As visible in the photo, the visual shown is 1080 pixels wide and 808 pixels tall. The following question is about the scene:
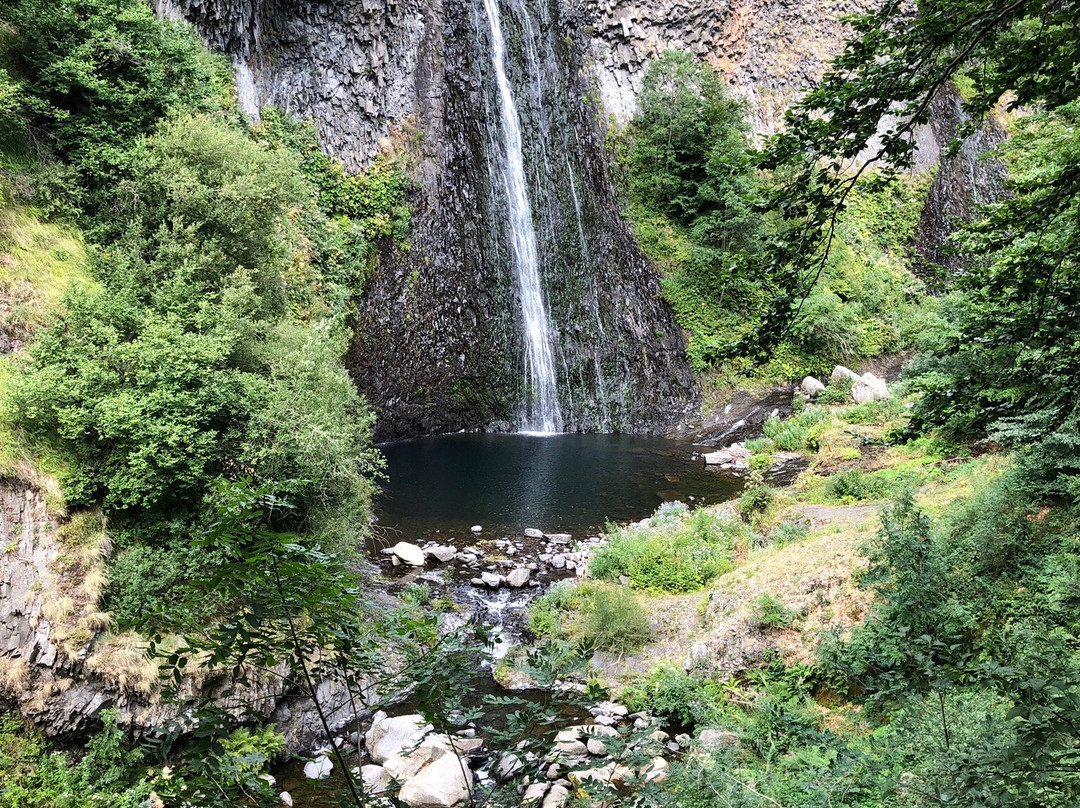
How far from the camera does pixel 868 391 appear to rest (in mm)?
17844

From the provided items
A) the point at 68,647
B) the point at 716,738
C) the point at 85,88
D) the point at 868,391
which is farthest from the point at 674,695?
the point at 868,391

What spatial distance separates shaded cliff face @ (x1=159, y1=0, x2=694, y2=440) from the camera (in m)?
18.2

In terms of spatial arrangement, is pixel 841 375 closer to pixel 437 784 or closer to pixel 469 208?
pixel 469 208

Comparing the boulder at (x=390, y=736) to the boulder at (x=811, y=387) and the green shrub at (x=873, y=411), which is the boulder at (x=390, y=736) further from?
the boulder at (x=811, y=387)

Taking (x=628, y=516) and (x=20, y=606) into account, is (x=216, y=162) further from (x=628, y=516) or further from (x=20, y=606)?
(x=628, y=516)

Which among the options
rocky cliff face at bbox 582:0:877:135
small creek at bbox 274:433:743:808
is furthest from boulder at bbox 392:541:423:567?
rocky cliff face at bbox 582:0:877:135

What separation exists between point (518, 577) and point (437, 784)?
14.2 ft

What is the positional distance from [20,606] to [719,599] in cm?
731

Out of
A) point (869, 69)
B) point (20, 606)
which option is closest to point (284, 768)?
point (20, 606)

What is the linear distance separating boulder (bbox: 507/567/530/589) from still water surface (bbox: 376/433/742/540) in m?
1.82

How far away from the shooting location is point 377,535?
11266 millimetres

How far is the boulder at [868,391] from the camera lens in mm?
17408

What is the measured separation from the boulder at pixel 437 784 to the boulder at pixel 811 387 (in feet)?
56.1

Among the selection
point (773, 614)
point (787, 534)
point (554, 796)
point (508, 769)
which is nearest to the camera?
point (508, 769)
